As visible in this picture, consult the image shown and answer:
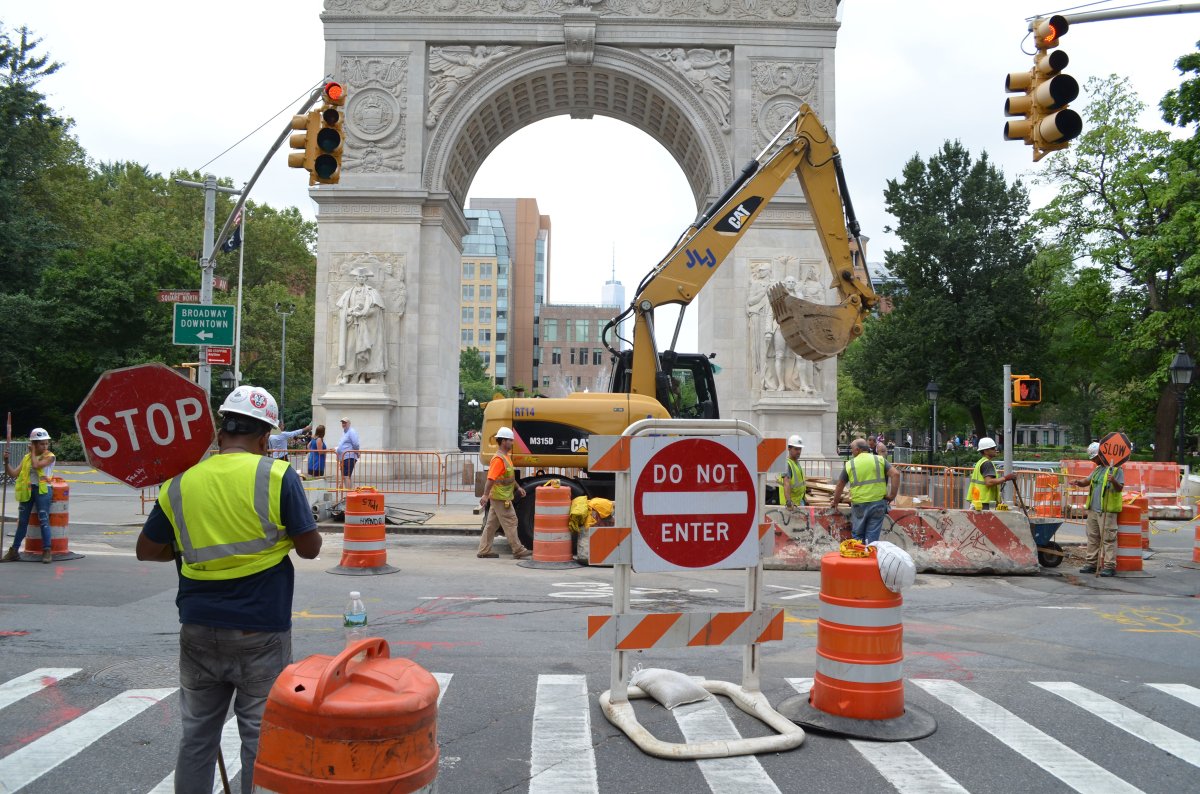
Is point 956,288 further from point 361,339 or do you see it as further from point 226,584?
point 226,584

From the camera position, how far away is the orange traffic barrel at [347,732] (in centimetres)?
316

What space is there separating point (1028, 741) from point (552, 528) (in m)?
8.19

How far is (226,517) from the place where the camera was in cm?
412

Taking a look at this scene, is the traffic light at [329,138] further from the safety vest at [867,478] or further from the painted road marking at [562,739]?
the painted road marking at [562,739]

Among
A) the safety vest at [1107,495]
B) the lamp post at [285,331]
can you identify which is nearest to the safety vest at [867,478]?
the safety vest at [1107,495]

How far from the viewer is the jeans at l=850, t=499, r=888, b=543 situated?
12.1 metres

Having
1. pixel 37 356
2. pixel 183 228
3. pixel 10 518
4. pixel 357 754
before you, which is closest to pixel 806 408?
pixel 10 518

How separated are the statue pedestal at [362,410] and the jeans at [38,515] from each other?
48.5ft

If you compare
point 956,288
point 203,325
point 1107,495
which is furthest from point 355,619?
point 956,288

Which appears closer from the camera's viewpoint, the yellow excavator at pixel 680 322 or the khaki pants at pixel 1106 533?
the khaki pants at pixel 1106 533

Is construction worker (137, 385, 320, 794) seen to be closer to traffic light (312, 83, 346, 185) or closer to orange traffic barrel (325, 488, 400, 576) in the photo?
orange traffic barrel (325, 488, 400, 576)

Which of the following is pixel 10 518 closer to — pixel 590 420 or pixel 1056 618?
pixel 590 420

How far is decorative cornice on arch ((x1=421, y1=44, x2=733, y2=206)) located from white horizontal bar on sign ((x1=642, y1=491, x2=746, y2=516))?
23651mm

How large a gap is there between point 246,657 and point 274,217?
63.2 m
